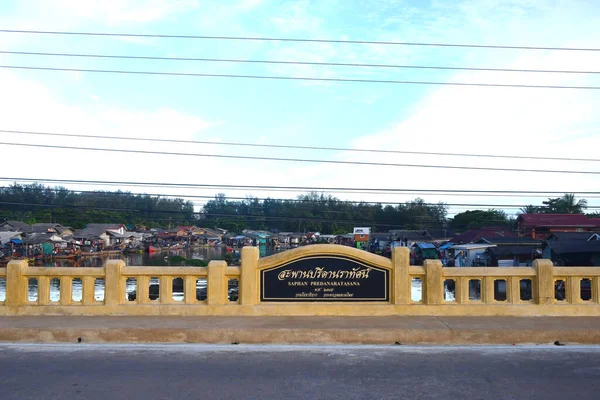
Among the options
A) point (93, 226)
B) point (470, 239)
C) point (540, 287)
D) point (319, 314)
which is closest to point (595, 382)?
point (540, 287)

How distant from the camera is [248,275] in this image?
10930 mm

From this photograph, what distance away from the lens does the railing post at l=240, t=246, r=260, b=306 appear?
35.9 feet

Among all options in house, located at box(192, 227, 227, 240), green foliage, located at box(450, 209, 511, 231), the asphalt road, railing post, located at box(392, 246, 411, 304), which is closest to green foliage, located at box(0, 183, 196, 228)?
house, located at box(192, 227, 227, 240)

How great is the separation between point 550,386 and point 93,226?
37.8 m

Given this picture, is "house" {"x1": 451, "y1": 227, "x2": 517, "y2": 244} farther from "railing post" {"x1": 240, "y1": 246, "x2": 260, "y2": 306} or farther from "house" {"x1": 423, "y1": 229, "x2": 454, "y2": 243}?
"railing post" {"x1": 240, "y1": 246, "x2": 260, "y2": 306}

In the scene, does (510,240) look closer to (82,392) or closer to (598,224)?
(598,224)

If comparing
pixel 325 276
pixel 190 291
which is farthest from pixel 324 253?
pixel 190 291

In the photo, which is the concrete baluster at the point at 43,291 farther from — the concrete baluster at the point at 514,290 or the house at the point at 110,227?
the house at the point at 110,227

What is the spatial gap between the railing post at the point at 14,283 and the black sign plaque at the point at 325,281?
4.88m

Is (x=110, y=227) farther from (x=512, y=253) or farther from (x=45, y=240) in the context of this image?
(x=512, y=253)

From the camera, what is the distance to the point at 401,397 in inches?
260

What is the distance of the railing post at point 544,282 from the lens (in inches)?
432

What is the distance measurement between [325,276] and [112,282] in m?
4.30

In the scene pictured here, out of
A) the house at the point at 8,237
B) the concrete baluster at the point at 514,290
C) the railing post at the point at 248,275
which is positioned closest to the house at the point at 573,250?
the concrete baluster at the point at 514,290
